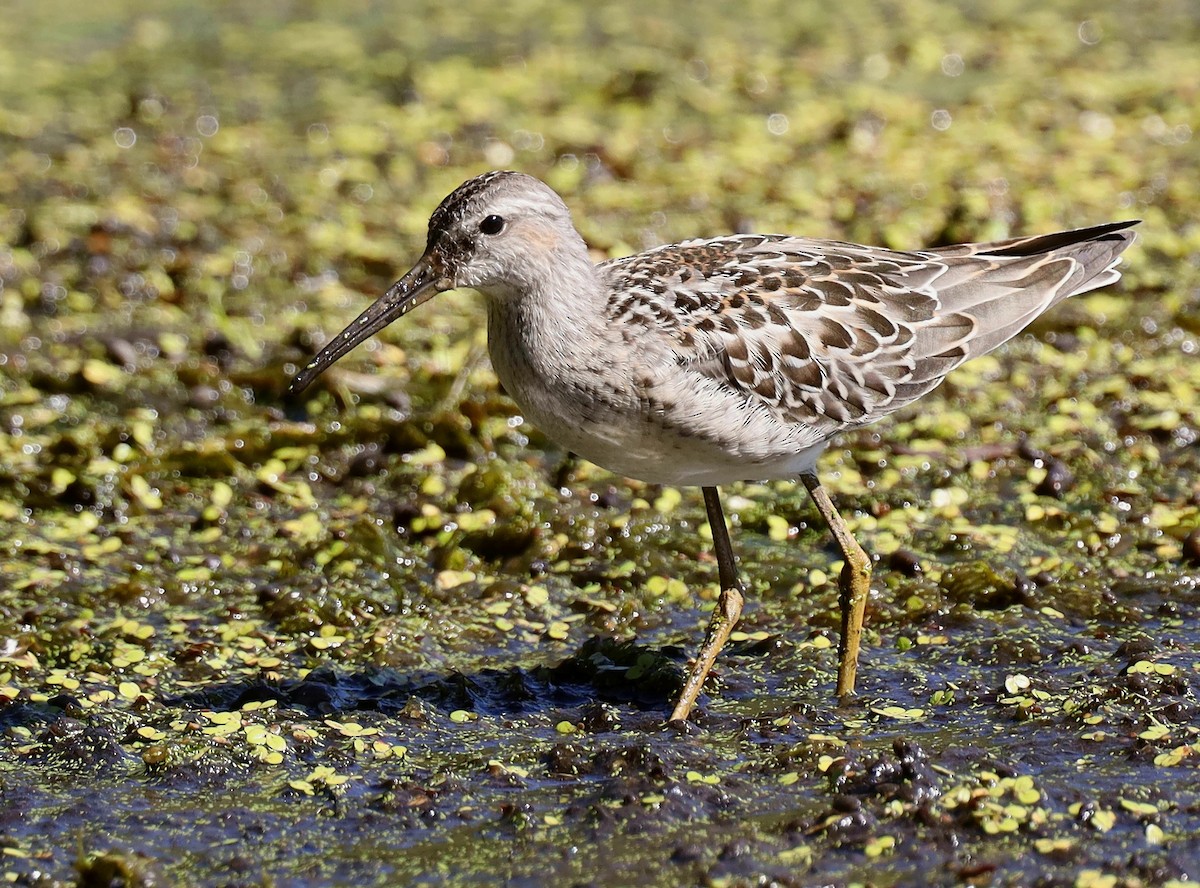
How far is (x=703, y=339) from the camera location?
6695 millimetres

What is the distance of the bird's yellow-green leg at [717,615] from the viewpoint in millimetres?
6914

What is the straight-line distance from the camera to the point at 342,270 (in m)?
11.4

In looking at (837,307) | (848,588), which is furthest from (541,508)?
(837,307)

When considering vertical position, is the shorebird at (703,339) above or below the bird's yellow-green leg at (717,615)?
above

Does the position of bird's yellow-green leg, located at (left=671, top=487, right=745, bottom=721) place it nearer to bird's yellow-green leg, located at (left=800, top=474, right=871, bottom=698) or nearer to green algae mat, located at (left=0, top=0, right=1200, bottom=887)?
green algae mat, located at (left=0, top=0, right=1200, bottom=887)

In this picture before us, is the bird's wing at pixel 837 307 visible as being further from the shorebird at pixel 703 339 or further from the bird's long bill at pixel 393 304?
the bird's long bill at pixel 393 304

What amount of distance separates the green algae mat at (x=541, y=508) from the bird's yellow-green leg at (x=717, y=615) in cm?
19

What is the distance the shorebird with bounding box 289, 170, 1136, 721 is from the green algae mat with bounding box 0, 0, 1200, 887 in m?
0.82

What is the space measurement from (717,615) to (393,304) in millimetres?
1963

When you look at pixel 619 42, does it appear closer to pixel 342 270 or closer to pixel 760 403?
pixel 342 270

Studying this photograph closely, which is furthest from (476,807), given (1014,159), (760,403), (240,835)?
(1014,159)

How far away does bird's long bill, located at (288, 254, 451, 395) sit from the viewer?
269 inches

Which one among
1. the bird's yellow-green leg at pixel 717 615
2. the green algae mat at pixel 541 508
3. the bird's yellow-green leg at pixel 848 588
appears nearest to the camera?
the green algae mat at pixel 541 508

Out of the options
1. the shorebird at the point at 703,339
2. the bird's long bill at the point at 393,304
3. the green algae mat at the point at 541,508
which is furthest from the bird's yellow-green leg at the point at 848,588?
the bird's long bill at the point at 393,304
